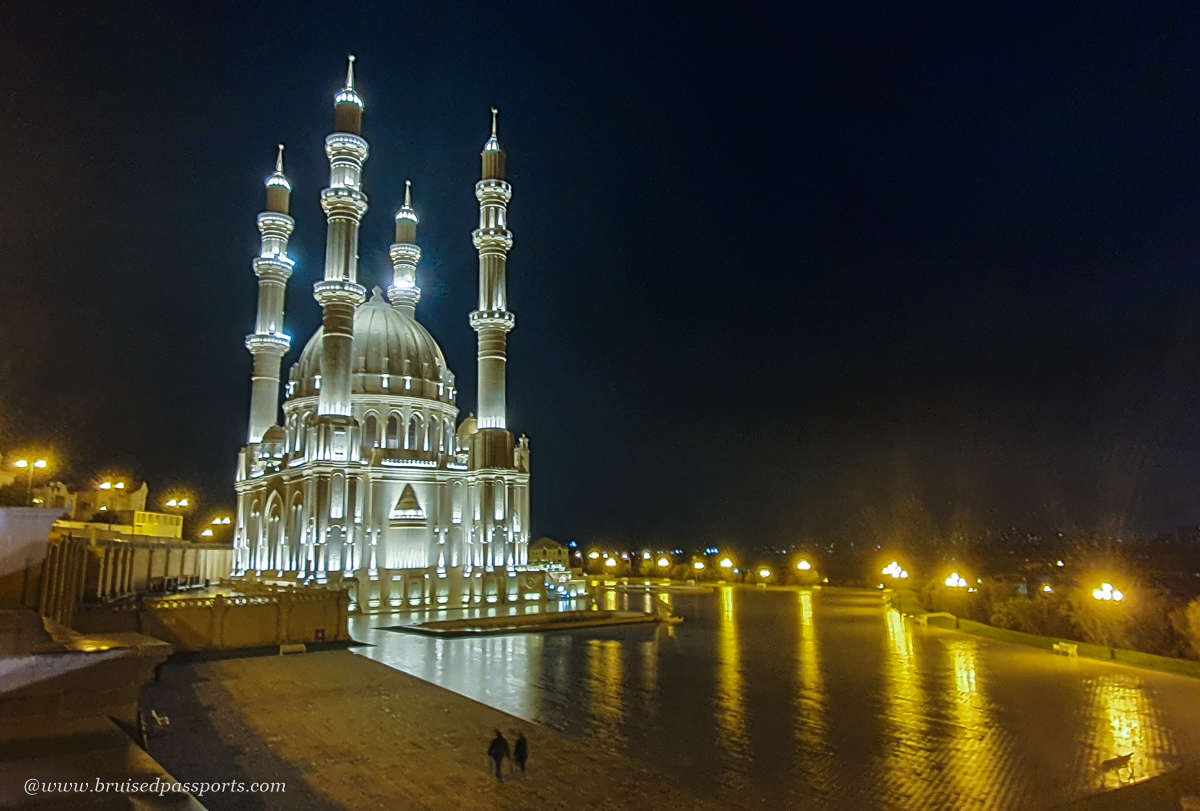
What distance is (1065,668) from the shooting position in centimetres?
1706

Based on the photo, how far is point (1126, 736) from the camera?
35.3 ft

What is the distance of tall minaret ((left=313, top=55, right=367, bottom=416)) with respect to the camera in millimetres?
35562

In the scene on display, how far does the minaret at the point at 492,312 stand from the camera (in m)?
39.1

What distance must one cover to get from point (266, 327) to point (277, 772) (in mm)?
41575

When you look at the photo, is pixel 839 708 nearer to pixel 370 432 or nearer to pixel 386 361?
pixel 370 432

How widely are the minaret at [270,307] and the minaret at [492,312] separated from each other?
13464 mm

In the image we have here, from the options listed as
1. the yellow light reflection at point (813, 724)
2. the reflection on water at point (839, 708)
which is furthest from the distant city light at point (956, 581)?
the yellow light reflection at point (813, 724)

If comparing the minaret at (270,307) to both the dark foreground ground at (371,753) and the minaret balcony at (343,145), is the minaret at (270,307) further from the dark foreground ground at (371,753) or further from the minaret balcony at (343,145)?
the dark foreground ground at (371,753)

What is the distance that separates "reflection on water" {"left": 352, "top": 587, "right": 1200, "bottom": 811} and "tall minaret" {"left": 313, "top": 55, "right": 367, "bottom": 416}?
16.5 meters

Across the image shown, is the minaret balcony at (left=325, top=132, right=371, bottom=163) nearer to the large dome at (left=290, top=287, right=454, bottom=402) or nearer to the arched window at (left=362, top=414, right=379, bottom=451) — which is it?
the large dome at (left=290, top=287, right=454, bottom=402)

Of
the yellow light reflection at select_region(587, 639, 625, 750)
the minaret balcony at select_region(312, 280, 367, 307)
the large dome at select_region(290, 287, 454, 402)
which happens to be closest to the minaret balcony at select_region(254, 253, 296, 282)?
the large dome at select_region(290, 287, 454, 402)

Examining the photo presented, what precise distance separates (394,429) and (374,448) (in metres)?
2.19

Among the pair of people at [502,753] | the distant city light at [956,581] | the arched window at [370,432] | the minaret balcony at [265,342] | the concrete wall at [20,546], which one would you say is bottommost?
the pair of people at [502,753]

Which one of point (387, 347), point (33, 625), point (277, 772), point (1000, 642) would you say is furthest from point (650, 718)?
point (387, 347)
